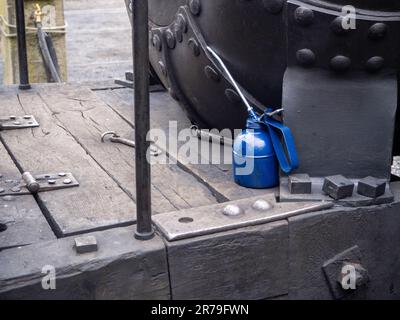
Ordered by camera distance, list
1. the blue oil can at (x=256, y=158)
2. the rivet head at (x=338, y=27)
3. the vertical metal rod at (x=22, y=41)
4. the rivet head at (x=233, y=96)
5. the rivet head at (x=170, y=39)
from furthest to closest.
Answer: the vertical metal rod at (x=22, y=41), the rivet head at (x=170, y=39), the rivet head at (x=233, y=96), the blue oil can at (x=256, y=158), the rivet head at (x=338, y=27)

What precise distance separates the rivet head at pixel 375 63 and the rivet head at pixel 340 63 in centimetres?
6

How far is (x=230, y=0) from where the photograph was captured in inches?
89.1

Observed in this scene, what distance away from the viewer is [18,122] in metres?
2.96

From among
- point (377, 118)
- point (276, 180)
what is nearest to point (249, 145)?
point (276, 180)

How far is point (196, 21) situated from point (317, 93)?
1.79ft

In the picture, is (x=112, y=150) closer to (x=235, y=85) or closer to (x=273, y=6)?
Answer: (x=235, y=85)

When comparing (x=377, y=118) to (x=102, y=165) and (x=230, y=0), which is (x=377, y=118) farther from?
(x=102, y=165)

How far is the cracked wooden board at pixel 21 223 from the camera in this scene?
6.37 ft

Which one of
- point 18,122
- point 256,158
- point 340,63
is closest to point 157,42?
point 18,122

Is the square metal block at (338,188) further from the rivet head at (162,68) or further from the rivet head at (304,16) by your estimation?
the rivet head at (162,68)

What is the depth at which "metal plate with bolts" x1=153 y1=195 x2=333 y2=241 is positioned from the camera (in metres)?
1.90

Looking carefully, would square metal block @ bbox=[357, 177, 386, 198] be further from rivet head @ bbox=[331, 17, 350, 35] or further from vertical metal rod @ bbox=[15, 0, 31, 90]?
vertical metal rod @ bbox=[15, 0, 31, 90]

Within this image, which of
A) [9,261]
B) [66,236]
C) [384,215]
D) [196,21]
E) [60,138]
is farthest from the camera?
[60,138]

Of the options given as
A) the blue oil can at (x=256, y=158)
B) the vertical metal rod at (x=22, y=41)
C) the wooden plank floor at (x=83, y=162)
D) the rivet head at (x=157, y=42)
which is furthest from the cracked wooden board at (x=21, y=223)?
the vertical metal rod at (x=22, y=41)
